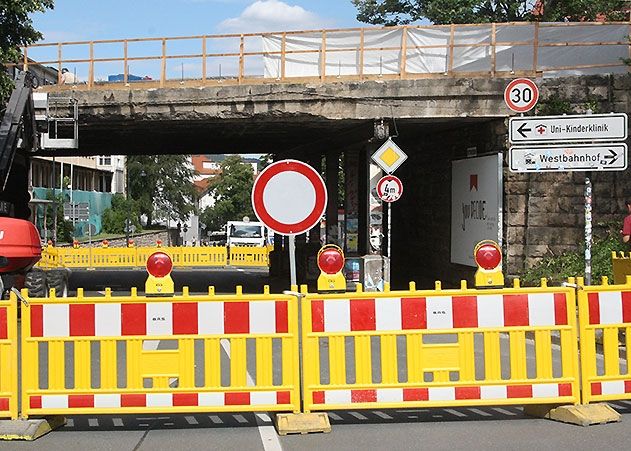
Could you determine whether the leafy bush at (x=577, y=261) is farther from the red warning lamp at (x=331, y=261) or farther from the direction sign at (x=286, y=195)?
the direction sign at (x=286, y=195)

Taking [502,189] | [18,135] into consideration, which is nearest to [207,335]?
[18,135]

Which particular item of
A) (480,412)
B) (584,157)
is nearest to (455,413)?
(480,412)

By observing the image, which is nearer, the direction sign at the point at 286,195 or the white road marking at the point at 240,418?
the white road marking at the point at 240,418

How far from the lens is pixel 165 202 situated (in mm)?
91812

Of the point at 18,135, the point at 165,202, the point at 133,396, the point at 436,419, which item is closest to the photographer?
the point at 133,396

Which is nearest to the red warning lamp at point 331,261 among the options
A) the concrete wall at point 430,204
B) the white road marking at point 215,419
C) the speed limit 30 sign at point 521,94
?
the white road marking at point 215,419

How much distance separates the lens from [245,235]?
5022 centimetres

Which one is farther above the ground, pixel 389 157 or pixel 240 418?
pixel 389 157

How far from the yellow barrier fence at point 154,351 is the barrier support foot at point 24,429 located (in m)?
0.09

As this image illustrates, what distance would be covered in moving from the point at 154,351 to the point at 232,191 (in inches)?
3718

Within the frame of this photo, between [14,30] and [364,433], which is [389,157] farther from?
[364,433]

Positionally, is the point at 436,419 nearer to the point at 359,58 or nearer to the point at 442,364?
the point at 442,364

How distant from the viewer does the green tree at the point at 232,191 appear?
99.9 m

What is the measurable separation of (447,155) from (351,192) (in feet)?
12.5
